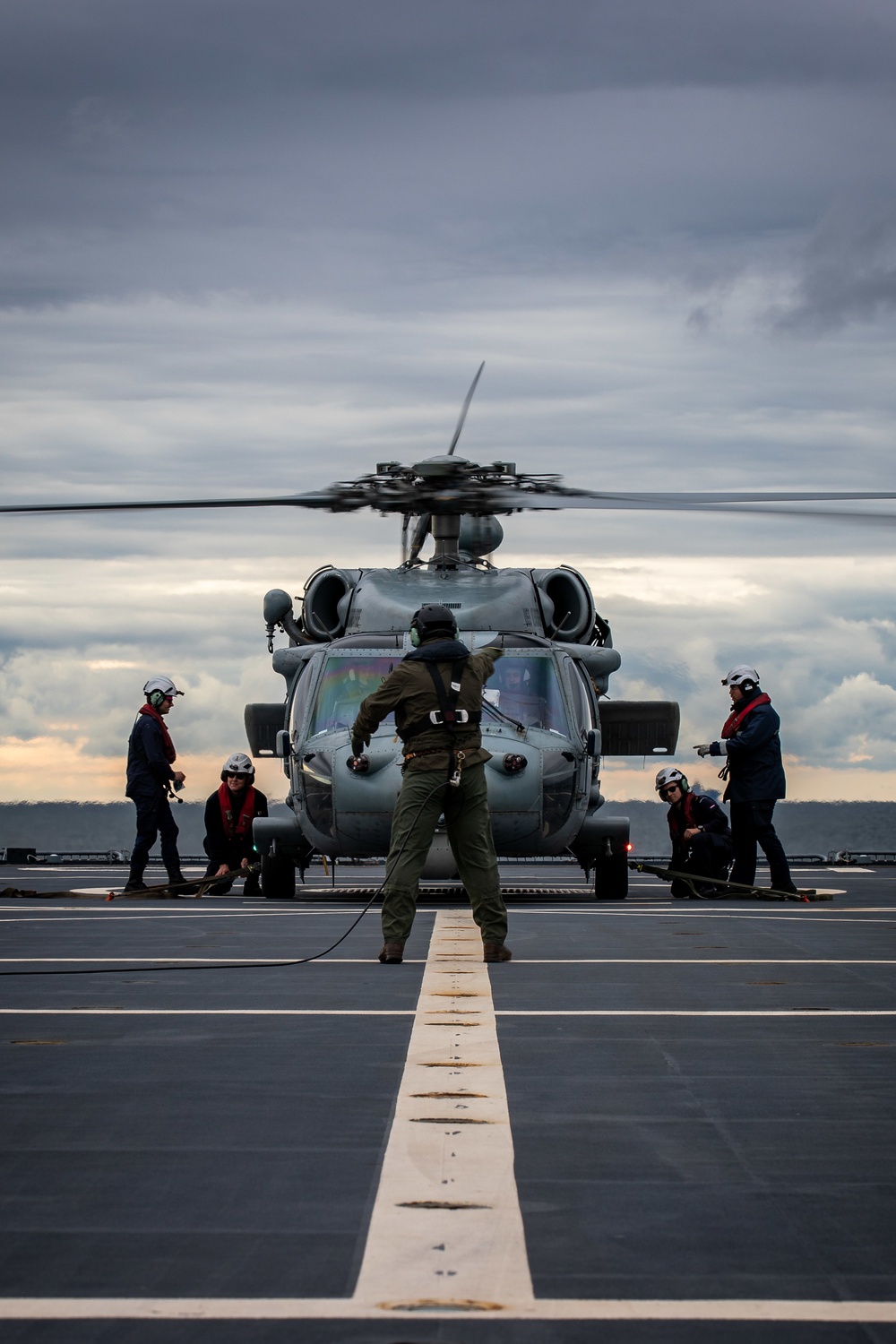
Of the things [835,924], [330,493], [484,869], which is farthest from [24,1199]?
[330,493]

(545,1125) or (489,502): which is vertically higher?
(489,502)

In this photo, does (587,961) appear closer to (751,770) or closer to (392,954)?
(392,954)

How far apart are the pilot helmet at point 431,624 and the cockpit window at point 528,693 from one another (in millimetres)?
5297

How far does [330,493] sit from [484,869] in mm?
7842

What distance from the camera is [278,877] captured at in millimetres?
16469

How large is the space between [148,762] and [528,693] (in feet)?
13.3

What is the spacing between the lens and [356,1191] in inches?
157

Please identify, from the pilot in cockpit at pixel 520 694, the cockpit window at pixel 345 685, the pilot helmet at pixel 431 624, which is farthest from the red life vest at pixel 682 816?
the pilot helmet at pixel 431 624

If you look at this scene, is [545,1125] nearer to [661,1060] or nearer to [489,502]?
[661,1060]

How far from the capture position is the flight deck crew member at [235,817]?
17.9 metres

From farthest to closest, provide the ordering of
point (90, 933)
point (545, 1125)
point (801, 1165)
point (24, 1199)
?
point (90, 933) → point (545, 1125) → point (801, 1165) → point (24, 1199)

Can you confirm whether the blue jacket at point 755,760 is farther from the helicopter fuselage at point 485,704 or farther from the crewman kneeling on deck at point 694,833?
the helicopter fuselage at point 485,704

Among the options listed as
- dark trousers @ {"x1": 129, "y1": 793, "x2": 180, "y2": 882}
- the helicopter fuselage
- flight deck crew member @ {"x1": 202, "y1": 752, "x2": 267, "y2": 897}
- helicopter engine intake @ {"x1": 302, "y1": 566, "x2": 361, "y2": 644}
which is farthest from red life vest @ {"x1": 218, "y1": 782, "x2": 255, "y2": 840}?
helicopter engine intake @ {"x1": 302, "y1": 566, "x2": 361, "y2": 644}

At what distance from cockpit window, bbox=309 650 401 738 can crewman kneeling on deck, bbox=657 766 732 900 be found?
3.34 m
